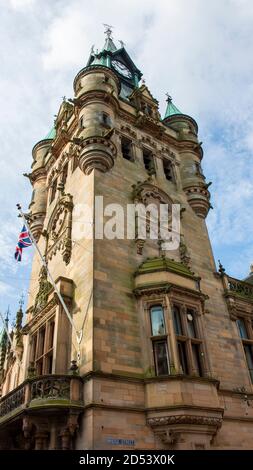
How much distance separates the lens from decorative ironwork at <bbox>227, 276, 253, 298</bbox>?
19966 mm

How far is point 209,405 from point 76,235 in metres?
8.76

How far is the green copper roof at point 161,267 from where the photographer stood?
1566 centimetres

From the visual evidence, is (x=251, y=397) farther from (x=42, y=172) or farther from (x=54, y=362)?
(x=42, y=172)

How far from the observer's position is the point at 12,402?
13.6 metres

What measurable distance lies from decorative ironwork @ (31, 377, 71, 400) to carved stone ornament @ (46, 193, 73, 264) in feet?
19.6

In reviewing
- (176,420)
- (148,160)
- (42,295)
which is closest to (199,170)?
(148,160)

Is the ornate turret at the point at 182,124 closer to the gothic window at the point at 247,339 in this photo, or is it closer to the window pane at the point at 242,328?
A: the window pane at the point at 242,328

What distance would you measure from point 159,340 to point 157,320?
744 millimetres

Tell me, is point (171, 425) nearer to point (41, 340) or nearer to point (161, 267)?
point (161, 267)

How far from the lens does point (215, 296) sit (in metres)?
18.7

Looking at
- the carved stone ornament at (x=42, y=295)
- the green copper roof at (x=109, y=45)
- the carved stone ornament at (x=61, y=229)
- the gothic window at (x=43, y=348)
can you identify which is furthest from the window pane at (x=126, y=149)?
the green copper roof at (x=109, y=45)

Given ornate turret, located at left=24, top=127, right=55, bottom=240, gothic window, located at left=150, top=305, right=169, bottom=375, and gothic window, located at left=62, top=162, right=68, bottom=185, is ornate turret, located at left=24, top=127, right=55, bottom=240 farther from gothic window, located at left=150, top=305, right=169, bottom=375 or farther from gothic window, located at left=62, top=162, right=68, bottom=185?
gothic window, located at left=150, top=305, right=169, bottom=375

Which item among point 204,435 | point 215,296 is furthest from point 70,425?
point 215,296
